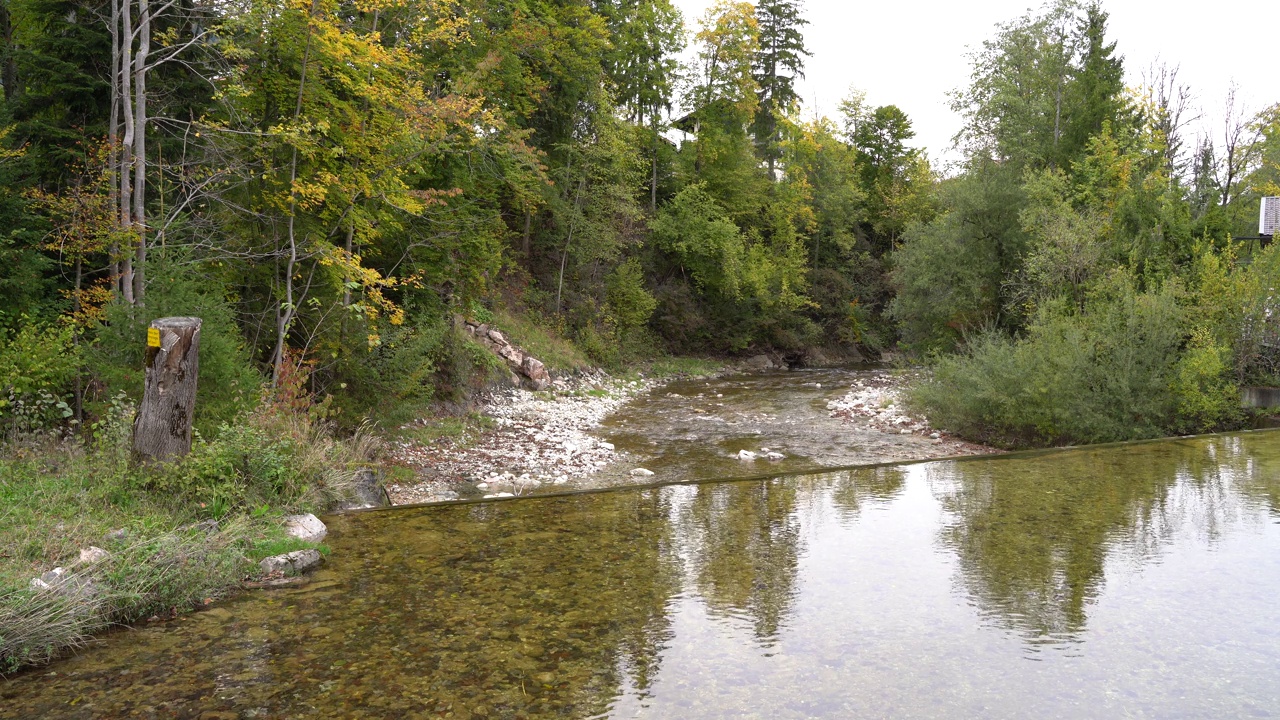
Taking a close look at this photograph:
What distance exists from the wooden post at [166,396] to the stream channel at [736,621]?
5.33 feet

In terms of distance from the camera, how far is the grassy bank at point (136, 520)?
4.82 meters

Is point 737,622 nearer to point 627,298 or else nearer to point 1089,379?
point 1089,379

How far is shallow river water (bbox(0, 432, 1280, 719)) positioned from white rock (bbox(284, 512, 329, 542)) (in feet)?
0.64

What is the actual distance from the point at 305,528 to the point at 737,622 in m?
4.04

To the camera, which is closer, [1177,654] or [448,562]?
[1177,654]

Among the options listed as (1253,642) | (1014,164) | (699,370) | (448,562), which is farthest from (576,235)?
Result: (1253,642)

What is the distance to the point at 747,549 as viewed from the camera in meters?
7.07

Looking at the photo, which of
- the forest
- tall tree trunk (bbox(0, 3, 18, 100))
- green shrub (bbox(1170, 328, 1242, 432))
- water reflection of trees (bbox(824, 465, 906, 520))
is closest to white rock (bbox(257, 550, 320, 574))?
the forest

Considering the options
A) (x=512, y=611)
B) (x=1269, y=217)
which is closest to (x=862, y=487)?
(x=512, y=611)

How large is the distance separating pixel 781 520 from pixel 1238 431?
429 inches

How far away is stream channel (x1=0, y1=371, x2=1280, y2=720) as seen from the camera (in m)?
4.30

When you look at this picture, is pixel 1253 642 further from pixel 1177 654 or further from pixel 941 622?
pixel 941 622

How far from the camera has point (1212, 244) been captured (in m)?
16.2

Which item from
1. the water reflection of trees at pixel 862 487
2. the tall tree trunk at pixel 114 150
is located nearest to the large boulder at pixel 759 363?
the water reflection of trees at pixel 862 487
